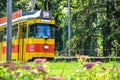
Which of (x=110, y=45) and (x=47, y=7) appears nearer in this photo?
(x=110, y=45)

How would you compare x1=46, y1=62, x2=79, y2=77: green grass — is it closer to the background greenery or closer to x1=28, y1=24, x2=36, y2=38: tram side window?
x1=28, y1=24, x2=36, y2=38: tram side window

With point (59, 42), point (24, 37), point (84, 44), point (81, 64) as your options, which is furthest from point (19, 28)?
point (59, 42)

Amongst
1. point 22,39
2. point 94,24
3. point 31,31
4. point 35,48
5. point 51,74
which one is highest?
point 94,24

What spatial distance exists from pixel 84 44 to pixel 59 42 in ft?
135

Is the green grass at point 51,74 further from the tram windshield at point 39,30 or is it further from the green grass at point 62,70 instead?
the tram windshield at point 39,30

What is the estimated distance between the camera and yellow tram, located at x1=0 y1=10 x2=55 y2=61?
27016 millimetres

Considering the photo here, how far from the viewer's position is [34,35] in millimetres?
27062

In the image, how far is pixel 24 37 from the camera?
1080 inches

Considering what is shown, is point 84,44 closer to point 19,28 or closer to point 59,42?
point 19,28

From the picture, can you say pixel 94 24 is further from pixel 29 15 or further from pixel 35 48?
pixel 35 48

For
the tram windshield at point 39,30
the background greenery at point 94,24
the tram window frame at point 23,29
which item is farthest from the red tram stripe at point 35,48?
the background greenery at point 94,24

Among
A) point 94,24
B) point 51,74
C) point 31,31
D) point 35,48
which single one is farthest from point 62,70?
point 94,24

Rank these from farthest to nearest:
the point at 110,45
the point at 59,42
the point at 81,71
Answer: the point at 59,42, the point at 110,45, the point at 81,71

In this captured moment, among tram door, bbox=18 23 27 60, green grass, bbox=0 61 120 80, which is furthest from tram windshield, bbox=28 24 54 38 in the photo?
green grass, bbox=0 61 120 80
